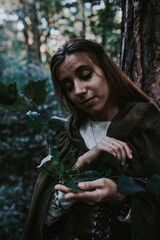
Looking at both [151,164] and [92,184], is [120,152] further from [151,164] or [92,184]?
[92,184]

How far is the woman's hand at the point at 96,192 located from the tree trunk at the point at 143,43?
0.83m

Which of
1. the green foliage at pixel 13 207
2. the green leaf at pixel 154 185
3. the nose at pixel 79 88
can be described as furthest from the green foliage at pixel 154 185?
the green foliage at pixel 13 207

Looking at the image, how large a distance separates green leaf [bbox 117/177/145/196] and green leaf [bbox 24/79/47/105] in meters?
0.53

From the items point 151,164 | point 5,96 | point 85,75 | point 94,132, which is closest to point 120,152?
point 151,164

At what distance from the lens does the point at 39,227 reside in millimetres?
1267

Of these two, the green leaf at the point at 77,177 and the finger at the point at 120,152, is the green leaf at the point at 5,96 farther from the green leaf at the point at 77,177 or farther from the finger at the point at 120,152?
the finger at the point at 120,152

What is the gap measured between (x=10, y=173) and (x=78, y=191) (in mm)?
3403

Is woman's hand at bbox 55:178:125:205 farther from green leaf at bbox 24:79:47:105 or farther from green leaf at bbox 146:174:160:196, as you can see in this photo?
green leaf at bbox 24:79:47:105

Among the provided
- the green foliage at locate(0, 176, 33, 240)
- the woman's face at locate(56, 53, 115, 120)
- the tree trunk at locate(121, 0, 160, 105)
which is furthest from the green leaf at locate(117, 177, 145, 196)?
the green foliage at locate(0, 176, 33, 240)

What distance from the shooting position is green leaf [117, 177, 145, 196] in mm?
796

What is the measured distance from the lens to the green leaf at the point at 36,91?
0.87 meters

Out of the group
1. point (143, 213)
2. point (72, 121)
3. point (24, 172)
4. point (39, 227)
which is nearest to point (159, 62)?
point (72, 121)

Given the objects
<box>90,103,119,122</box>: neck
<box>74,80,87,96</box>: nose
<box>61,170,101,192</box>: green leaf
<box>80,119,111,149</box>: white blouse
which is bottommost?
<box>80,119,111,149</box>: white blouse

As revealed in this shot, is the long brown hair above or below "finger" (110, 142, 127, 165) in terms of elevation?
above
